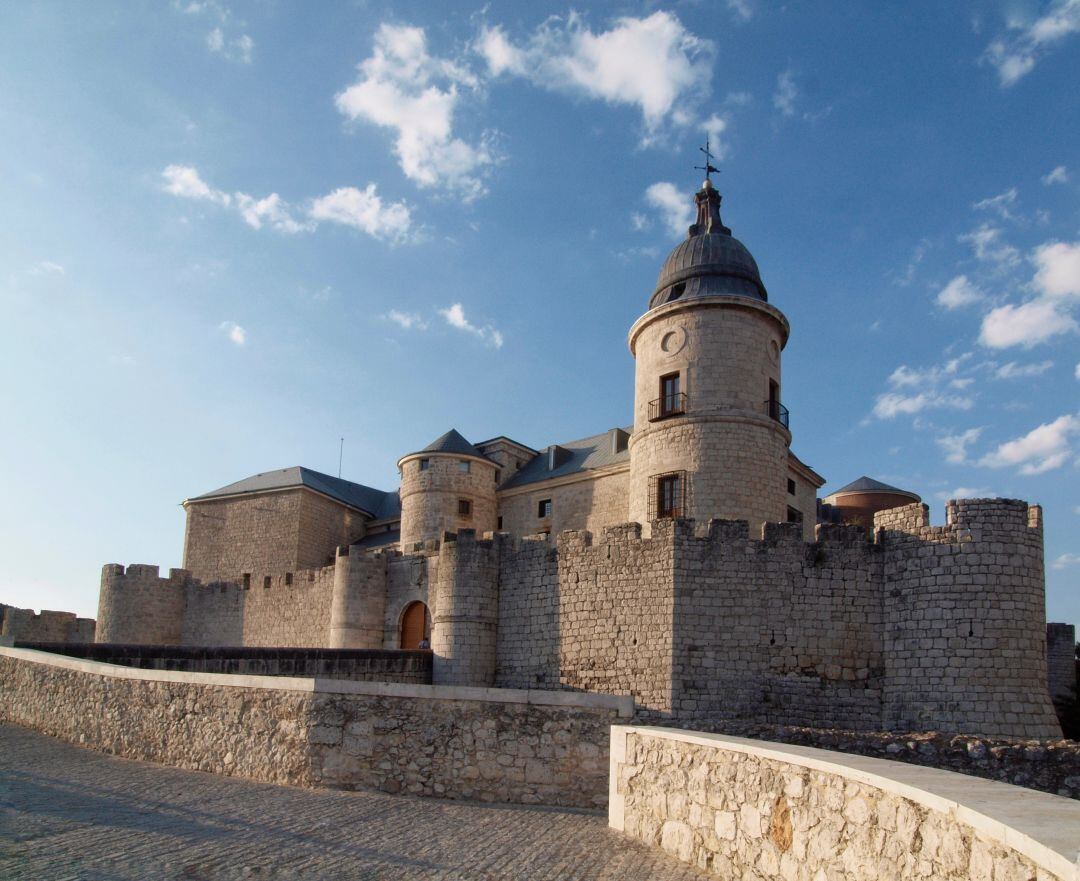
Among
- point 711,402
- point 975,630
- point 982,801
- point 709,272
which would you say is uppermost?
point 709,272

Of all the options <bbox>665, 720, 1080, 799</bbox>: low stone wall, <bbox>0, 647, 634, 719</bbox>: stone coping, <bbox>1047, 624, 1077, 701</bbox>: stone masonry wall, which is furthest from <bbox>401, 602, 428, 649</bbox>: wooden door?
<bbox>1047, 624, 1077, 701</bbox>: stone masonry wall

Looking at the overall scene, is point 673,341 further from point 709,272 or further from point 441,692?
point 441,692

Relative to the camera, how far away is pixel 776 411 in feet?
69.5

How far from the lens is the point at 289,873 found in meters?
6.44

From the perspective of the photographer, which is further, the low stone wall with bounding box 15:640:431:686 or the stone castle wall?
the stone castle wall

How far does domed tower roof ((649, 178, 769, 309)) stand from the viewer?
21.6 metres

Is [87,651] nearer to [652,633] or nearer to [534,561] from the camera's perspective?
[534,561]

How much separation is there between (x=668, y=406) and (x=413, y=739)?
13.1 m

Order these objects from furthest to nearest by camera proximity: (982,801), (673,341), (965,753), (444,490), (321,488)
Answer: (321,488), (444,490), (673,341), (965,753), (982,801)

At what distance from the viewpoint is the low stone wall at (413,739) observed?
9.16m

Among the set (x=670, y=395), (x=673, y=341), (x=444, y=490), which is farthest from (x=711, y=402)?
(x=444, y=490)

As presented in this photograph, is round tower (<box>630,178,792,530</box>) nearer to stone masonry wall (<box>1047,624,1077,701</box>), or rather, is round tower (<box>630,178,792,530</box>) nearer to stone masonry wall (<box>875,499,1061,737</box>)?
stone masonry wall (<box>875,499,1061,737</box>)

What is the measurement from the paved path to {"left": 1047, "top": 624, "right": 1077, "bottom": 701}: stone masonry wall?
15.9m

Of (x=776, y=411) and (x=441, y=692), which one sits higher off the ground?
(x=776, y=411)
